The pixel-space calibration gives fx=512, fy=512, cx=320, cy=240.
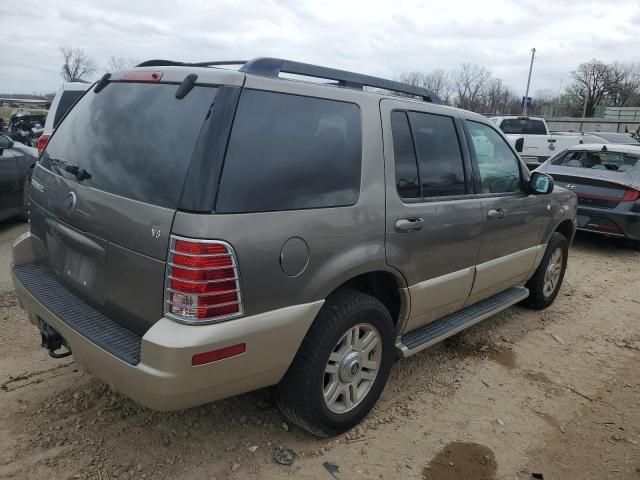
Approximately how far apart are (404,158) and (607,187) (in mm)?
5673

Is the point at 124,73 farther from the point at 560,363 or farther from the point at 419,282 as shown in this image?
the point at 560,363

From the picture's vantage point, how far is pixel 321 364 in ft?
8.54

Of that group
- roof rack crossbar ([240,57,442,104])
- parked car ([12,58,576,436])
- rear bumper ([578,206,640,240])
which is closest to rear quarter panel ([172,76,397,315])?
parked car ([12,58,576,436])

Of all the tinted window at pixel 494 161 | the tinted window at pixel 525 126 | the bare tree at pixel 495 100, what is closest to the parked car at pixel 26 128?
the tinted window at pixel 494 161

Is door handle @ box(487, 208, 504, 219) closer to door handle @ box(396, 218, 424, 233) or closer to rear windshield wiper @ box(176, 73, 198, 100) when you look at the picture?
door handle @ box(396, 218, 424, 233)

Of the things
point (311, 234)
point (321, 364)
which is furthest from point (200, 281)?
point (321, 364)

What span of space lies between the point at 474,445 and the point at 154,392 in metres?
1.85

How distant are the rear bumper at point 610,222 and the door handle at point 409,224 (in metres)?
5.46

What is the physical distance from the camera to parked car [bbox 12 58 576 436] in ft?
7.10

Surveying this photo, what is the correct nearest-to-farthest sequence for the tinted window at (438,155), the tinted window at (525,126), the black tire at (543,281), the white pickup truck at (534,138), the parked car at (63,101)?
the tinted window at (438,155)
the black tire at (543,281)
the parked car at (63,101)
the white pickup truck at (534,138)
the tinted window at (525,126)

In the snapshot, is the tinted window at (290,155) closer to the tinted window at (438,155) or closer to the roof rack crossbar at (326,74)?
the roof rack crossbar at (326,74)

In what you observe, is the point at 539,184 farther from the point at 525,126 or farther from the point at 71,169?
the point at 525,126

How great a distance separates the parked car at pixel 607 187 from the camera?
283 inches

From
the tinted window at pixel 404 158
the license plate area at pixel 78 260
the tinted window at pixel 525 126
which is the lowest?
the license plate area at pixel 78 260
